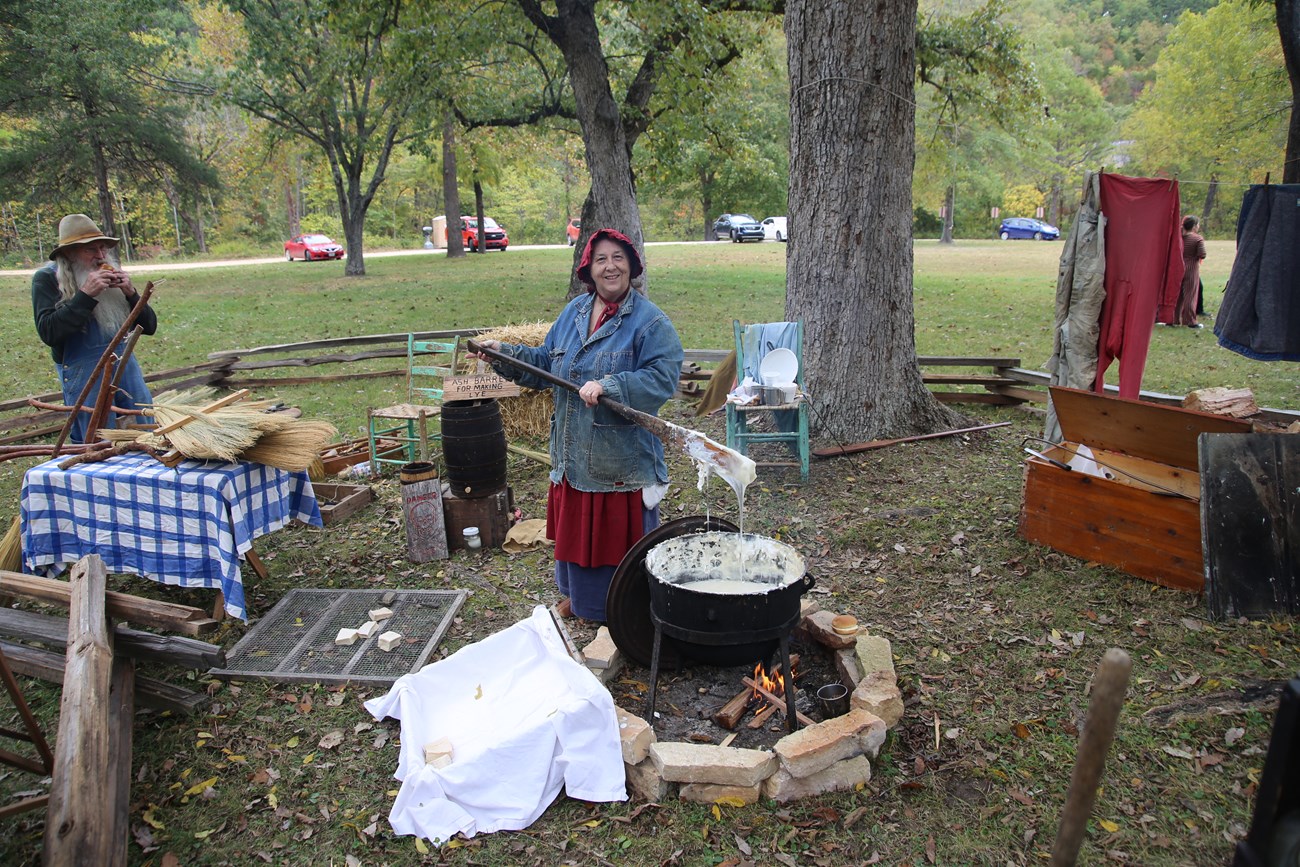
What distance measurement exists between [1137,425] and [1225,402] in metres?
2.02

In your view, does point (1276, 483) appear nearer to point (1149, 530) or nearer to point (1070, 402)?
point (1149, 530)

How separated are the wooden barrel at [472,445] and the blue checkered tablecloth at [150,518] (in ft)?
4.37

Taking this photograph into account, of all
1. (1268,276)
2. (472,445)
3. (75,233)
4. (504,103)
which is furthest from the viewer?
(504,103)

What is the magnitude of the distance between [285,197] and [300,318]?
110ft

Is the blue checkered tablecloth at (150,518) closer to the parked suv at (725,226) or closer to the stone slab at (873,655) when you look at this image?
the stone slab at (873,655)

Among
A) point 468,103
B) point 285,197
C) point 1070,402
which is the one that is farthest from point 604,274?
point 285,197

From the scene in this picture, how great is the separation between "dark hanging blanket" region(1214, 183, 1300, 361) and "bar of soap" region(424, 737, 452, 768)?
5.69 meters

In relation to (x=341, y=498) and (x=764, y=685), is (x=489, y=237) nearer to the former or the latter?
(x=341, y=498)

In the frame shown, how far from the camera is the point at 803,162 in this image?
22.7 feet

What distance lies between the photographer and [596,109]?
40.1 feet

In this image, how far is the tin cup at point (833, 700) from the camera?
3.46 meters

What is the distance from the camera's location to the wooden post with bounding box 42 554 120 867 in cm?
241

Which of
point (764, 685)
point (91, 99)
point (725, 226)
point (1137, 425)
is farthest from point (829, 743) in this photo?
point (725, 226)

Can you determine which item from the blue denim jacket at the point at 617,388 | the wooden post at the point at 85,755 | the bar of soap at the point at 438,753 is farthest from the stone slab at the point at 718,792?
the wooden post at the point at 85,755
